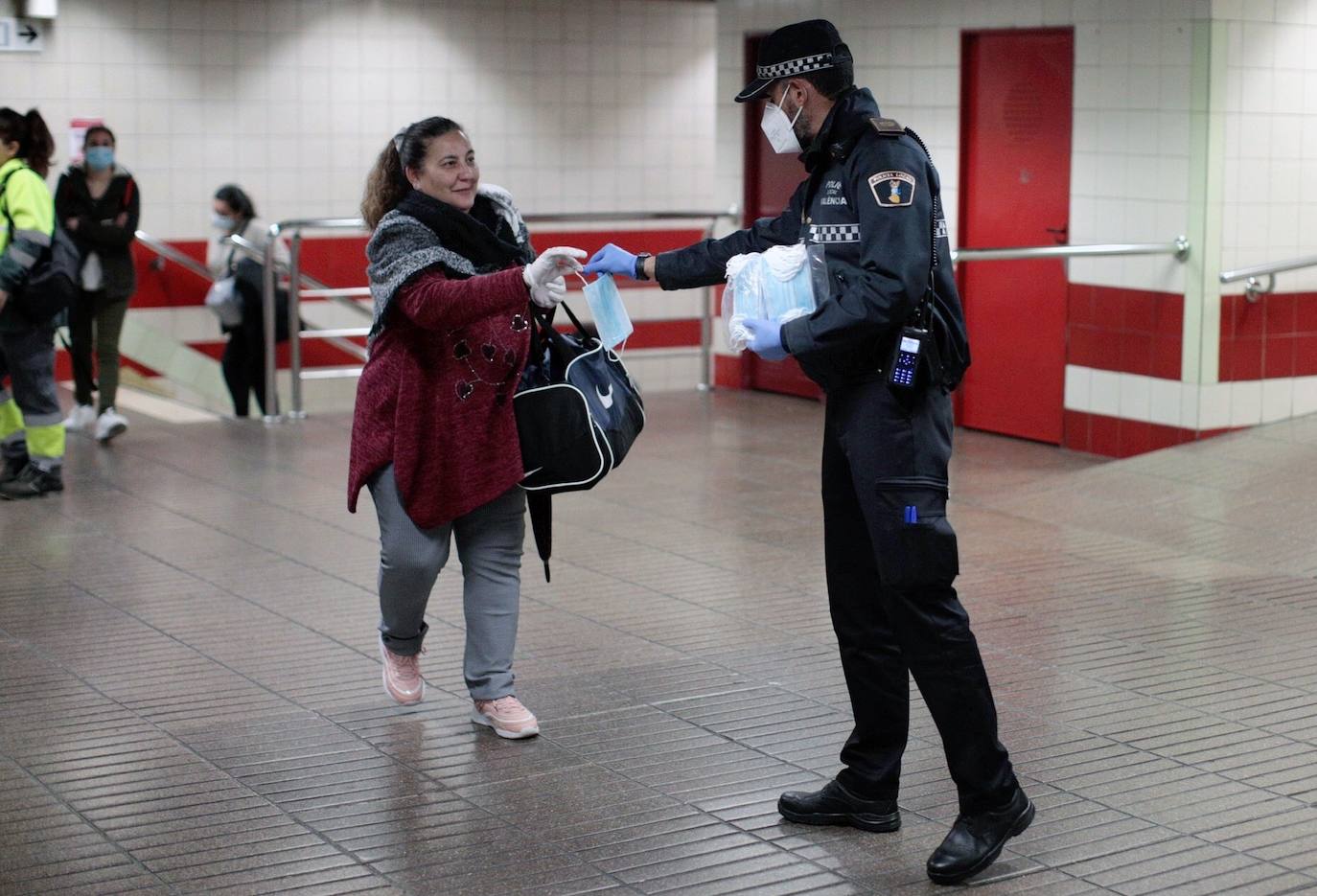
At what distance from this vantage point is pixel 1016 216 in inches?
396

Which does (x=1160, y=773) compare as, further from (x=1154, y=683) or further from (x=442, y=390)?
(x=442, y=390)

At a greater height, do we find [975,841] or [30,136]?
[30,136]

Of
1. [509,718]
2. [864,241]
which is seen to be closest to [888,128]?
[864,241]

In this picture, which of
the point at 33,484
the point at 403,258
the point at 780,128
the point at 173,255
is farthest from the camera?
the point at 173,255

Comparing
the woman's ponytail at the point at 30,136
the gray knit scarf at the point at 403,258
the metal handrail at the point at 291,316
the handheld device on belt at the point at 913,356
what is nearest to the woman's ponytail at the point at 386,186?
the gray knit scarf at the point at 403,258

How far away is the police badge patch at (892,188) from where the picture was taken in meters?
3.64

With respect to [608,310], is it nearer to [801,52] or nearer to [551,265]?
[551,265]

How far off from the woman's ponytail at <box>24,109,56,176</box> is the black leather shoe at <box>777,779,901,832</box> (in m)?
5.39

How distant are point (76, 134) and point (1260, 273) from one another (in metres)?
7.91

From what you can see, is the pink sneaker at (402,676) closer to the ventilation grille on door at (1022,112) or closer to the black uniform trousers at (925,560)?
the black uniform trousers at (925,560)

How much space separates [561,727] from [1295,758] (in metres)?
1.98

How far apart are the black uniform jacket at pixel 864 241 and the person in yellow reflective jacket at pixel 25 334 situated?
4.93 meters

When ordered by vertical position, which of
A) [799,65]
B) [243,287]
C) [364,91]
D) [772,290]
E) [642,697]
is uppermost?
[364,91]

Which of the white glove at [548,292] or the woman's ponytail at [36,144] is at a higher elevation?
the woman's ponytail at [36,144]
